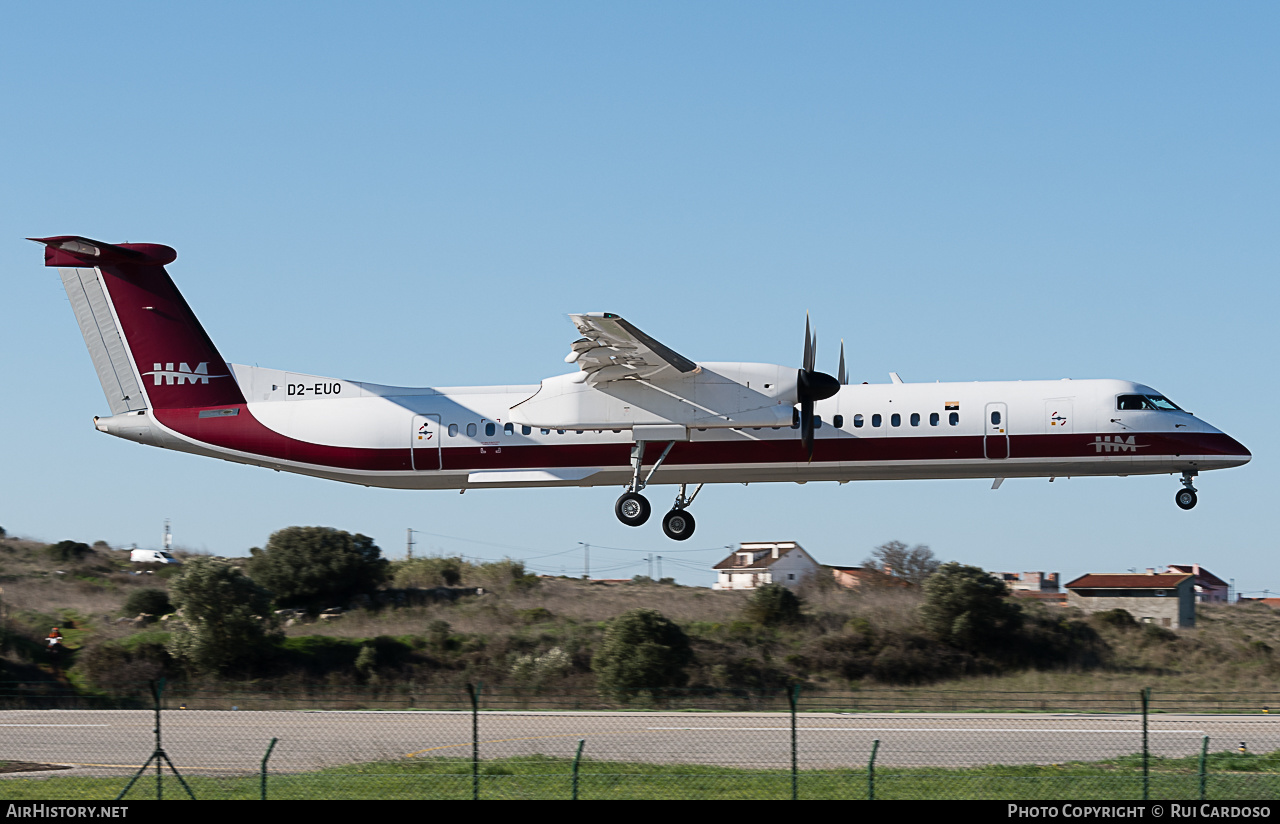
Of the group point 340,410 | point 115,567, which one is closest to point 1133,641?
point 340,410

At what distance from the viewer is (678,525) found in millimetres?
29703

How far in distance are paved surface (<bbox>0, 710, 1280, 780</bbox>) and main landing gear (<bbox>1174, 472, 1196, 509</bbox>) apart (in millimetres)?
4906

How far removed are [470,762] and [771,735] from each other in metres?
6.29

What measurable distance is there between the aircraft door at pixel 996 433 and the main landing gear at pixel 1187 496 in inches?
171

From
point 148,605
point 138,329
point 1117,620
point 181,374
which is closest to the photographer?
point 181,374

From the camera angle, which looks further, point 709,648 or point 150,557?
point 150,557

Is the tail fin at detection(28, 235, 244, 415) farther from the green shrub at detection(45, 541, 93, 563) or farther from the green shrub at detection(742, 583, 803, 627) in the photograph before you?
the green shrub at detection(45, 541, 93, 563)

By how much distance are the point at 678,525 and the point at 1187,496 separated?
12.0m

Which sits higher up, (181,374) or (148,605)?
(181,374)

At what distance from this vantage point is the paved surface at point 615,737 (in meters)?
21.5

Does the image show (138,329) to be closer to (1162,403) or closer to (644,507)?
(644,507)

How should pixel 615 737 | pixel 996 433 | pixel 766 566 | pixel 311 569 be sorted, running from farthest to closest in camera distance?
pixel 766 566
pixel 311 569
pixel 996 433
pixel 615 737

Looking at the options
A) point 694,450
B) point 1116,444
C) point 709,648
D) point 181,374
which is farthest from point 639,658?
point 1116,444

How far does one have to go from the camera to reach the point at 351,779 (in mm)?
18578
